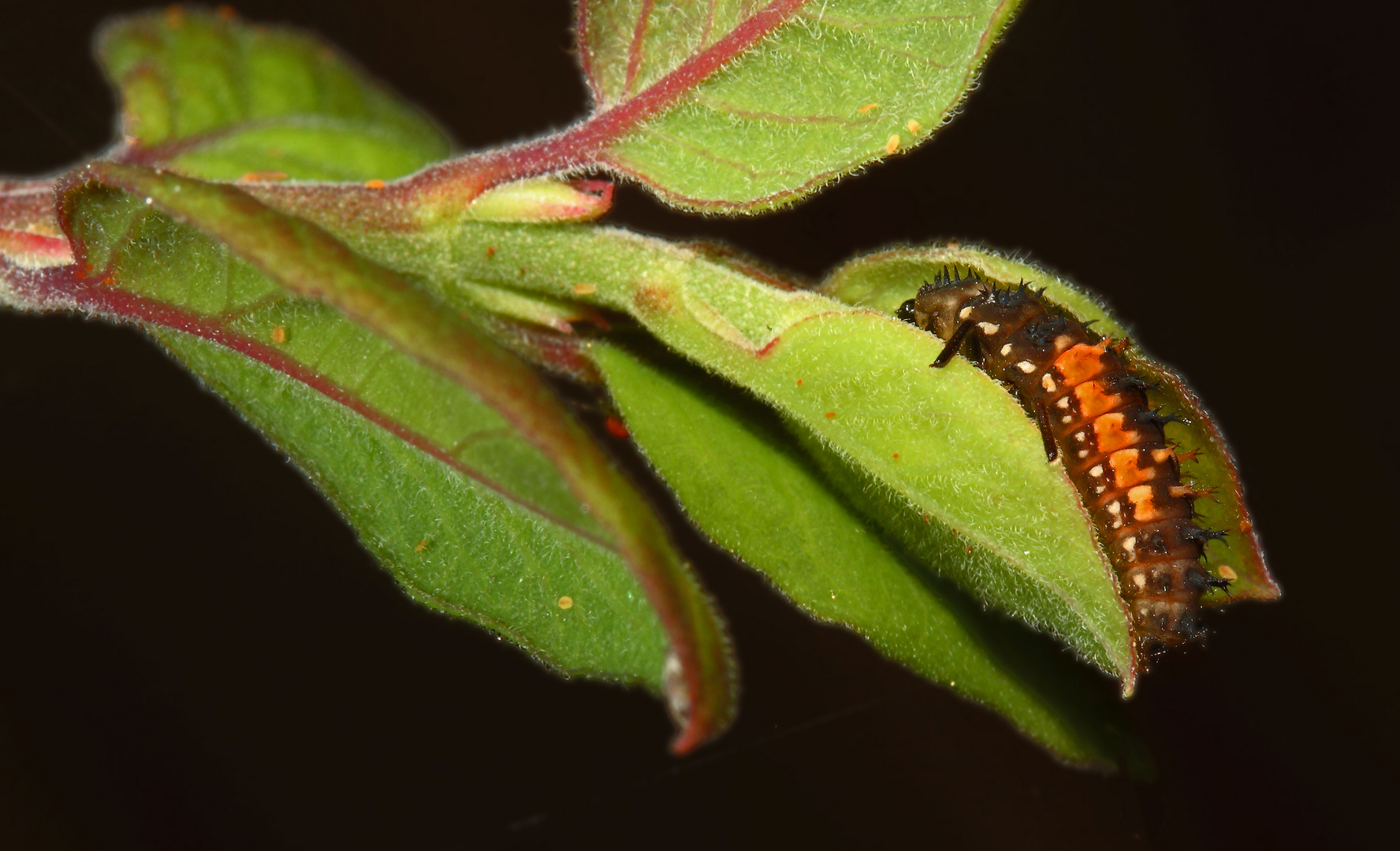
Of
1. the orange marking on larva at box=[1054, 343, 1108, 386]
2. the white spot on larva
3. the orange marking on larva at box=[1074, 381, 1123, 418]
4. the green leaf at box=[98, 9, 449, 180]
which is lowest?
the white spot on larva

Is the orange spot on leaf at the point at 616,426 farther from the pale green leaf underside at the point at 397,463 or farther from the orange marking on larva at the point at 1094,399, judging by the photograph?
the orange marking on larva at the point at 1094,399

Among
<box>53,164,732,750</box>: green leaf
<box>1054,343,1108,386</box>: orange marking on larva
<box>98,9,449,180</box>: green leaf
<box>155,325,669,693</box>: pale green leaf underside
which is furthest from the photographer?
<box>98,9,449,180</box>: green leaf

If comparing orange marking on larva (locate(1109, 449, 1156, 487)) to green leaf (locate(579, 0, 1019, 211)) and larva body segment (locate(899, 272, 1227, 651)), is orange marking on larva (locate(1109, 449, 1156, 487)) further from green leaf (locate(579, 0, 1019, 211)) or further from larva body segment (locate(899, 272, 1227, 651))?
green leaf (locate(579, 0, 1019, 211))

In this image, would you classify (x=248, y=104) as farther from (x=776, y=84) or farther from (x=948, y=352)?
(x=948, y=352)

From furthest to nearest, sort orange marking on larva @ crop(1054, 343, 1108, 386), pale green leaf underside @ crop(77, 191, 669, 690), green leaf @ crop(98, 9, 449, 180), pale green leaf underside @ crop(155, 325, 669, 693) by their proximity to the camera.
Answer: green leaf @ crop(98, 9, 449, 180) < orange marking on larva @ crop(1054, 343, 1108, 386) < pale green leaf underside @ crop(155, 325, 669, 693) < pale green leaf underside @ crop(77, 191, 669, 690)

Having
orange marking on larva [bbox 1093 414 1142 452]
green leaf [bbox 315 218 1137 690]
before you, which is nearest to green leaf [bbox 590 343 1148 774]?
green leaf [bbox 315 218 1137 690]

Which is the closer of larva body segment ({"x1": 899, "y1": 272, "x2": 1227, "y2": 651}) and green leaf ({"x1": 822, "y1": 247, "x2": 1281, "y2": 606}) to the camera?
green leaf ({"x1": 822, "y1": 247, "x2": 1281, "y2": 606})

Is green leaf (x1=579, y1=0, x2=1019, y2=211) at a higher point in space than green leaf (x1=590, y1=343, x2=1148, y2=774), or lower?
higher

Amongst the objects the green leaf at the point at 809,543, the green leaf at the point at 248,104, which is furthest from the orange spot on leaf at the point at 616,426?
the green leaf at the point at 248,104

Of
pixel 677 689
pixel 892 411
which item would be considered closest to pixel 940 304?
pixel 892 411
